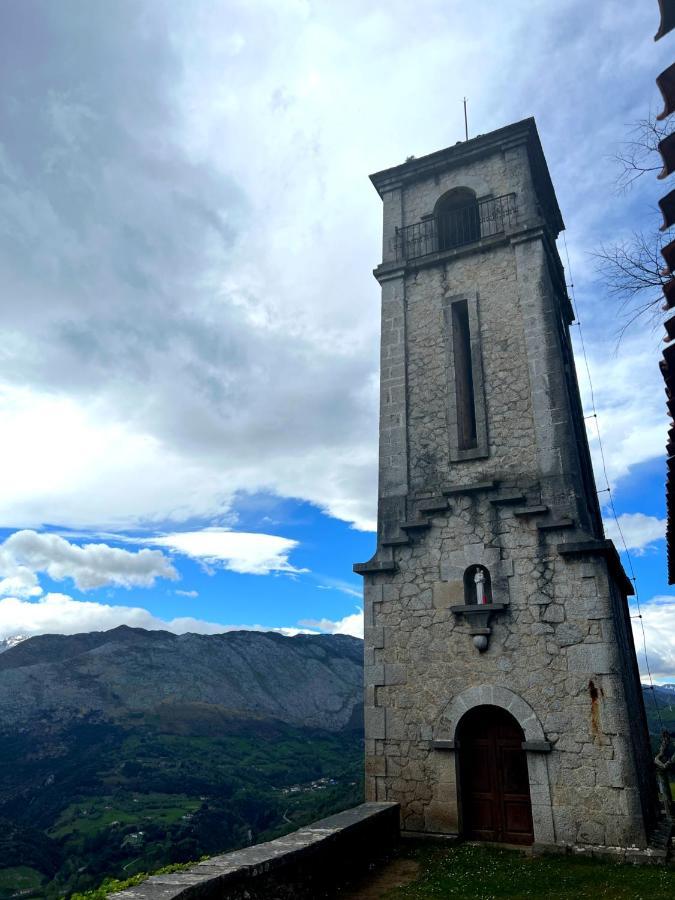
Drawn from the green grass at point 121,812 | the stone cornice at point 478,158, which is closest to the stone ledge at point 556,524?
the stone cornice at point 478,158

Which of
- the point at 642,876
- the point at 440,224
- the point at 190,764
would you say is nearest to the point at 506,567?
the point at 642,876

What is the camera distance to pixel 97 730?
45375mm

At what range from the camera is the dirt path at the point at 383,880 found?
279 inches

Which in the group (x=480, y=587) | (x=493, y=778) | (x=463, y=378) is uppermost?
(x=463, y=378)

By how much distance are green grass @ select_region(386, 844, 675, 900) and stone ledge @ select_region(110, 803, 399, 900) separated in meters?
0.74

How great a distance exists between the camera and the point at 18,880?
23.1 metres

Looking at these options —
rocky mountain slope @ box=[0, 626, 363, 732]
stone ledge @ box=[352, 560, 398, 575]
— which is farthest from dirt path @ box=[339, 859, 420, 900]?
rocky mountain slope @ box=[0, 626, 363, 732]

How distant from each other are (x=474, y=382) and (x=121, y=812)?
31.3 metres

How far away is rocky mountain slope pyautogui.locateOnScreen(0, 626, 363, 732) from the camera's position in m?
47.8

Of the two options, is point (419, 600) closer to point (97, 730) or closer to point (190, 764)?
point (190, 764)

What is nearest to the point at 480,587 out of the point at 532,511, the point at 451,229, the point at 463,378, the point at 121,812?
the point at 532,511

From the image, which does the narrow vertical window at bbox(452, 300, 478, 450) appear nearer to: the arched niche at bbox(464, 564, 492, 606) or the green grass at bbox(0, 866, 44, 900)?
the arched niche at bbox(464, 564, 492, 606)

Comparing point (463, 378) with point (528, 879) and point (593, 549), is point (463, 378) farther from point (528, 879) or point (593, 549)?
point (528, 879)

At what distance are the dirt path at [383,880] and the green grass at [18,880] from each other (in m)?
19.9
